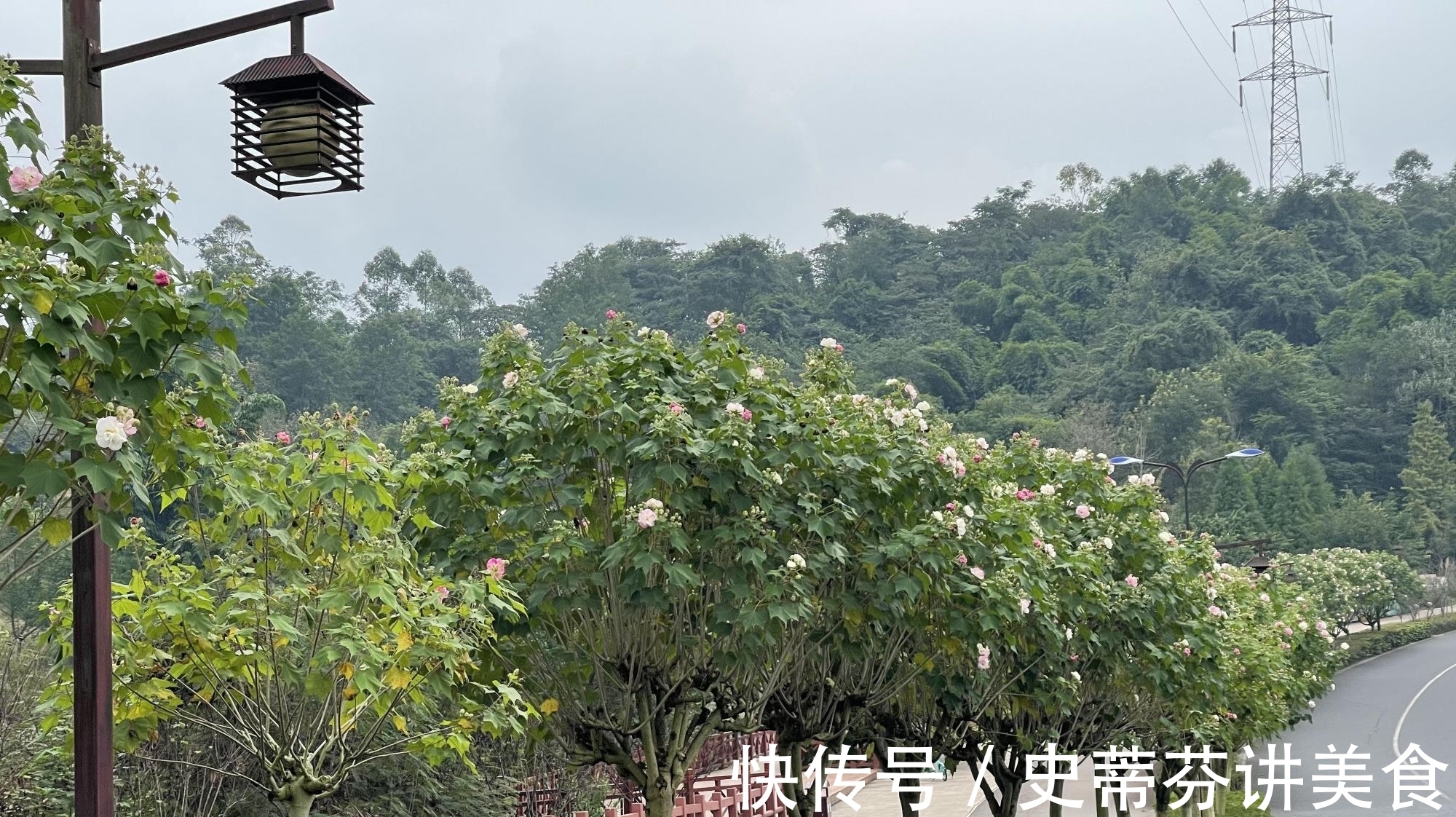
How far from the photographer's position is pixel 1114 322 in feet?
331

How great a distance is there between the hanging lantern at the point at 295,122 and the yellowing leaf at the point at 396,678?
206 cm

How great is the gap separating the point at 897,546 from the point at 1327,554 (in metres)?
55.0

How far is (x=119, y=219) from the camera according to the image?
425 cm

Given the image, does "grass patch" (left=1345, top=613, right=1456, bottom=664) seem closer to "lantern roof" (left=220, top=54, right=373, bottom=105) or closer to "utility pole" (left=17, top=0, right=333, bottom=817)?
"lantern roof" (left=220, top=54, right=373, bottom=105)

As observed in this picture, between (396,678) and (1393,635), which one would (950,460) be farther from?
(1393,635)

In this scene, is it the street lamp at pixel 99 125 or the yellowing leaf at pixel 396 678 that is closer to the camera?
the street lamp at pixel 99 125

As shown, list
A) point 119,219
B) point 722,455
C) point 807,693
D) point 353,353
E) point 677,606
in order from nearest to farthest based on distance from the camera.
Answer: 1. point 119,219
2. point 722,455
3. point 677,606
4. point 807,693
5. point 353,353

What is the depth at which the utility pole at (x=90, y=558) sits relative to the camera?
14.9 ft

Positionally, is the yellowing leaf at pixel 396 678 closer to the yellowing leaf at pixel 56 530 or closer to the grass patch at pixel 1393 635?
the yellowing leaf at pixel 56 530

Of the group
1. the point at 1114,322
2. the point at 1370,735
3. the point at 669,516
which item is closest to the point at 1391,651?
the point at 1370,735

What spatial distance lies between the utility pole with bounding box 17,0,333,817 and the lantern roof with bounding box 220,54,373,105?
0.94 feet

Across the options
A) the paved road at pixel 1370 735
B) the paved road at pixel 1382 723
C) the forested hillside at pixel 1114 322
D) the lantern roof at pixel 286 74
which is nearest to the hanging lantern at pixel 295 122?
the lantern roof at pixel 286 74

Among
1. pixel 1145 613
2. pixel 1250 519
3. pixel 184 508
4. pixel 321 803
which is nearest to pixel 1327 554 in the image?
pixel 1250 519

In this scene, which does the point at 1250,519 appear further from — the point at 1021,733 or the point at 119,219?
the point at 119,219
